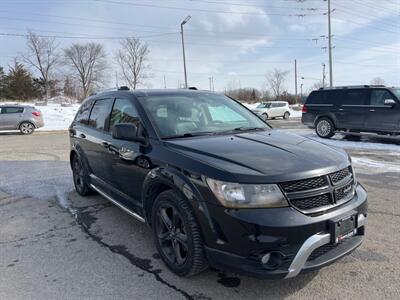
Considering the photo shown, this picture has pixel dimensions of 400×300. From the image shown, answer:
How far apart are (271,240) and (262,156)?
29.7 inches

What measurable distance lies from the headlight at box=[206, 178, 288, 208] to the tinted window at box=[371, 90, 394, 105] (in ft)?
35.6

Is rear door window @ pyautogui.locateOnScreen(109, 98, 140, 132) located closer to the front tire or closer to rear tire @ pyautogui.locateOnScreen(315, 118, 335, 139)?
the front tire

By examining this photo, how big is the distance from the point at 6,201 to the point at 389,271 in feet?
18.8

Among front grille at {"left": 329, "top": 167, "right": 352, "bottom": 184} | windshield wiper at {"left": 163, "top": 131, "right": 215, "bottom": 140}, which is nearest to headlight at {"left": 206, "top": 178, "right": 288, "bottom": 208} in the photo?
front grille at {"left": 329, "top": 167, "right": 352, "bottom": 184}

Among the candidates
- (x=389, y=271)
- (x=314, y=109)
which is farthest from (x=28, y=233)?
(x=314, y=109)

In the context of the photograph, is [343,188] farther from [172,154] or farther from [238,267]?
[172,154]

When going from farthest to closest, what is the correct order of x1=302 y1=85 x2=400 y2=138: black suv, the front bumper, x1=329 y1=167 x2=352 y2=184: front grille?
1. x1=302 y1=85 x2=400 y2=138: black suv
2. x1=329 y1=167 x2=352 y2=184: front grille
3. the front bumper

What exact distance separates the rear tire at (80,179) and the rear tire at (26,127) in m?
14.9

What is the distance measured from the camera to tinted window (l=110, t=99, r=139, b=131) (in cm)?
409

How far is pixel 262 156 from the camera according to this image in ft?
10.0

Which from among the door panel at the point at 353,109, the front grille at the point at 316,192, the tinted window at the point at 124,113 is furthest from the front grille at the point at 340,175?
the door panel at the point at 353,109

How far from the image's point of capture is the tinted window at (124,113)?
13.4 ft

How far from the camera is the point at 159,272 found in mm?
3396

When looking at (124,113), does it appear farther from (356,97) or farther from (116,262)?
(356,97)
